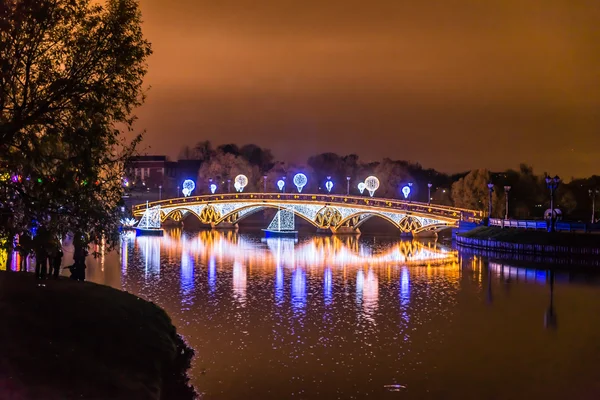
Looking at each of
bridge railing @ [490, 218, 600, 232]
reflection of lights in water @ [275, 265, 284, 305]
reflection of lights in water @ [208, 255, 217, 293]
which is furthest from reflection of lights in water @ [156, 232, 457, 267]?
bridge railing @ [490, 218, 600, 232]

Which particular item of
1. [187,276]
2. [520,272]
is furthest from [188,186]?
[520,272]

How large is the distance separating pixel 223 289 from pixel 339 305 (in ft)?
25.0

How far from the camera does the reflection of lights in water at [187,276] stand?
3466 centimetres

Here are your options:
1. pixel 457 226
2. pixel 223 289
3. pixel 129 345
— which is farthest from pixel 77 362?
pixel 457 226

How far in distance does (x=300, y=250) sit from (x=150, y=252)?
45.4 ft

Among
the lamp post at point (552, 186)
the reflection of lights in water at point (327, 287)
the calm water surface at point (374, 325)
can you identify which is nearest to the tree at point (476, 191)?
the lamp post at point (552, 186)

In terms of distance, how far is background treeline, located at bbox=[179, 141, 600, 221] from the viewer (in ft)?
300

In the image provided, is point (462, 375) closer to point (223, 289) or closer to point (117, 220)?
point (117, 220)

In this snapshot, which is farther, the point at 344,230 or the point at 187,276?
the point at 344,230

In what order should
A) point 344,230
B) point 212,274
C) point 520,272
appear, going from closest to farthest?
point 212,274
point 520,272
point 344,230

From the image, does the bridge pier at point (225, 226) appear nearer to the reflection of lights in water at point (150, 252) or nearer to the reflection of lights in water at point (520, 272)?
the reflection of lights in water at point (150, 252)

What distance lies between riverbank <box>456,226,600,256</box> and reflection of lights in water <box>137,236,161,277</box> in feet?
96.3

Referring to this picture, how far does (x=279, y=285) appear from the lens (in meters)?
39.9

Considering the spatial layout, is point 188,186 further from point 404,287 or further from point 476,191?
point 404,287
